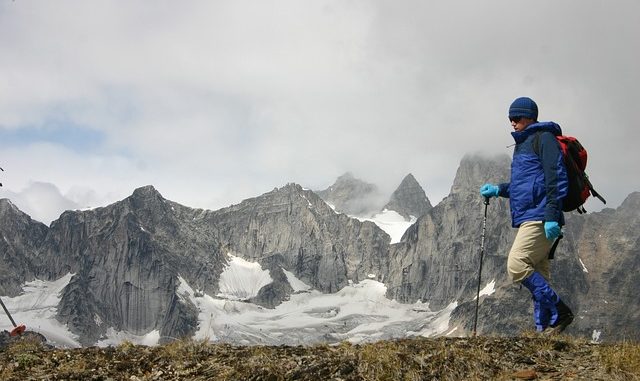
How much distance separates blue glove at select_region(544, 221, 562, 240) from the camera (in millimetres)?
11867

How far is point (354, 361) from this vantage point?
402 inches

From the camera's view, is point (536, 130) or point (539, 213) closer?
point (539, 213)

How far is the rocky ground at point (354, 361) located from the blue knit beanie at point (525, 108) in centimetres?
462

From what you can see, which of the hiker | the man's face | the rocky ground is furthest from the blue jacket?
the rocky ground

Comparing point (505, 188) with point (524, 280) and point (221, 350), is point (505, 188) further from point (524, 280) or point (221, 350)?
point (221, 350)

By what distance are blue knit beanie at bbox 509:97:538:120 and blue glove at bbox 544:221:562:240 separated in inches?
104

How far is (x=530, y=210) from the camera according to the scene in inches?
501

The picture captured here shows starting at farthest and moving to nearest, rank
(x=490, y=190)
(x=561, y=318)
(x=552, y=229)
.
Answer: (x=490, y=190) < (x=561, y=318) < (x=552, y=229)

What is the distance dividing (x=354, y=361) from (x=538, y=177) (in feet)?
17.9

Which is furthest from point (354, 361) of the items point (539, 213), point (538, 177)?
point (538, 177)

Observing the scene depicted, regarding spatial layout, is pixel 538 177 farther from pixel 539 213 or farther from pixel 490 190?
pixel 490 190

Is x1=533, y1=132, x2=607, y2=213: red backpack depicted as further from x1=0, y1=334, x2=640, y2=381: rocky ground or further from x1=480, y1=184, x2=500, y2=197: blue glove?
x1=0, y1=334, x2=640, y2=381: rocky ground

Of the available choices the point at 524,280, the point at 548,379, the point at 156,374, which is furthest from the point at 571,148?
the point at 156,374

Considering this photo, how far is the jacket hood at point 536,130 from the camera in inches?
502
